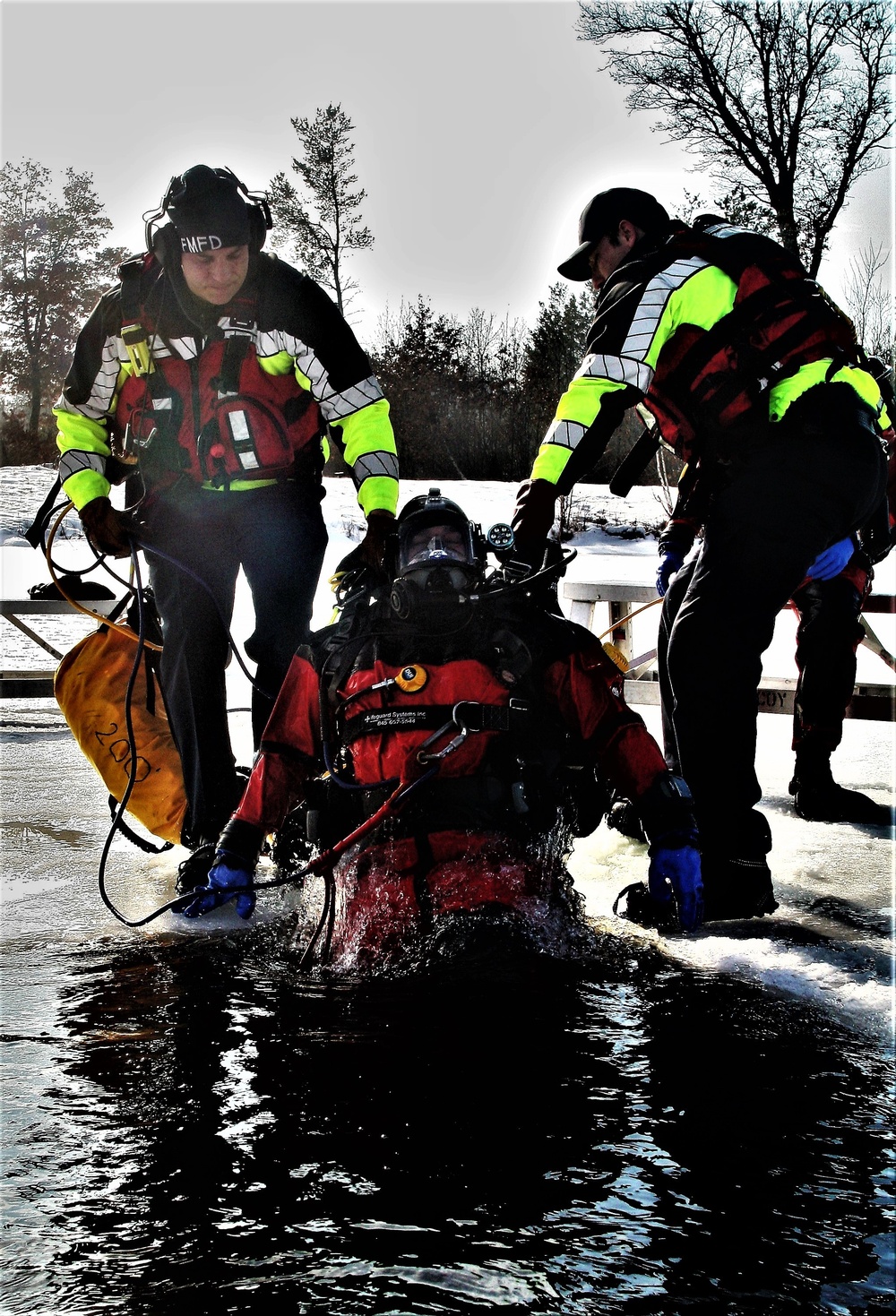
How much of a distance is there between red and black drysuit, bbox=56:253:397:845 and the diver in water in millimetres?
529

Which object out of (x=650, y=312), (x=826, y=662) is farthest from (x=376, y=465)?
(x=826, y=662)

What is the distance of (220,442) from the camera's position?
3.92 meters

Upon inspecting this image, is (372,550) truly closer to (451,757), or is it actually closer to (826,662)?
(451,757)

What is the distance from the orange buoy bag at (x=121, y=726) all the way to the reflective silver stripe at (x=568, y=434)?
5.80 ft

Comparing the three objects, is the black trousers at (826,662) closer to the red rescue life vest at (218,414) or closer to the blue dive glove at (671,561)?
the blue dive glove at (671,561)

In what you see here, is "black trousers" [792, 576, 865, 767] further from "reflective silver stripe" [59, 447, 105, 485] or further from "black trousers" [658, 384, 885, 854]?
"reflective silver stripe" [59, 447, 105, 485]

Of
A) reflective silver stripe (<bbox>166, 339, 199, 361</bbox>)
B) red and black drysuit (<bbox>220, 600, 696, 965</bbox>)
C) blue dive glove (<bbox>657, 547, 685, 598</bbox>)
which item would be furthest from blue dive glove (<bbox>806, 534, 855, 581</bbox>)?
reflective silver stripe (<bbox>166, 339, 199, 361</bbox>)

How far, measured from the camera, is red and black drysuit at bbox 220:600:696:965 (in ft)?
10.2

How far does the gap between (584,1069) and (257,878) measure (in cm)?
197

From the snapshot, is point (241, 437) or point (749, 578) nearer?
point (749, 578)

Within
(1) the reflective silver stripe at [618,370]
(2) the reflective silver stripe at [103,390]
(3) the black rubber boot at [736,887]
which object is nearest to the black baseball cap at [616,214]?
(1) the reflective silver stripe at [618,370]

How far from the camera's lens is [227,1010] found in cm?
280

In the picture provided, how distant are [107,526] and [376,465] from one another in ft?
2.94

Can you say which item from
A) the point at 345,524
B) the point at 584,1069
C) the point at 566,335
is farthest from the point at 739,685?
the point at 566,335
